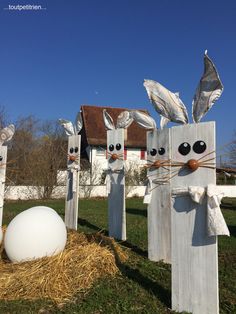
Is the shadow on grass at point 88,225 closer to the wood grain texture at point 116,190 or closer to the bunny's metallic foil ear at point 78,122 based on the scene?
the wood grain texture at point 116,190

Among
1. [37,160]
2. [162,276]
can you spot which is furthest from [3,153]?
[37,160]

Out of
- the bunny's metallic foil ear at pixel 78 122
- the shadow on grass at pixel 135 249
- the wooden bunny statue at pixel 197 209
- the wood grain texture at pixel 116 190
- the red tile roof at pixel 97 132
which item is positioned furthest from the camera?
the red tile roof at pixel 97 132

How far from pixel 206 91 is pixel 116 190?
5520 mm

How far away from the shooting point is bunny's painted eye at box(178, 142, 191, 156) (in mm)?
4730

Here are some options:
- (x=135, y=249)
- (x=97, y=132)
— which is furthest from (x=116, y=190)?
(x=97, y=132)

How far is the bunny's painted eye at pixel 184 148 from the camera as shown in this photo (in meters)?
4.73

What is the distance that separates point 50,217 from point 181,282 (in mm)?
2829

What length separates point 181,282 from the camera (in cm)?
462

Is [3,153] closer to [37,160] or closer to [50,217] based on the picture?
[50,217]

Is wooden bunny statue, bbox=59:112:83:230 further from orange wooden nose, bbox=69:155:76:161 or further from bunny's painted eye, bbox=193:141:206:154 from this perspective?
bunny's painted eye, bbox=193:141:206:154

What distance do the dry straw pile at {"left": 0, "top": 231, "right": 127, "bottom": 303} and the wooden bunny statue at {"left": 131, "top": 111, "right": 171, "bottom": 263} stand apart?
83cm

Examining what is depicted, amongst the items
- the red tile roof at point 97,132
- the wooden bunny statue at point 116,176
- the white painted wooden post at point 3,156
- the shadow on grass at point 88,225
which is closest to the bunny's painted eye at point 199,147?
the wooden bunny statue at point 116,176

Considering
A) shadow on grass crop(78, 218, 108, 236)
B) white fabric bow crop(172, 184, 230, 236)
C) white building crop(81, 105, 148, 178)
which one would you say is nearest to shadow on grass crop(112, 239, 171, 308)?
white fabric bow crop(172, 184, 230, 236)

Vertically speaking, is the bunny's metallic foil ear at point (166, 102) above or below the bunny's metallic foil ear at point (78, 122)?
below
